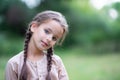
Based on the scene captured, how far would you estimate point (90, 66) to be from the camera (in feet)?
23.7

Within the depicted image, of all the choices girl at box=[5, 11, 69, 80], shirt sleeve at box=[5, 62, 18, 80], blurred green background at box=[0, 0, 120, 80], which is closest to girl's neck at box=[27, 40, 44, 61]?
girl at box=[5, 11, 69, 80]

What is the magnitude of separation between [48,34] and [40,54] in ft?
0.45

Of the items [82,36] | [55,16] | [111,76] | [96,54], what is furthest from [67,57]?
[55,16]

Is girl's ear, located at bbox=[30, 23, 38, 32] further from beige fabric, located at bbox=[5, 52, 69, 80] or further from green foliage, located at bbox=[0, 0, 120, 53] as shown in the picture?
green foliage, located at bbox=[0, 0, 120, 53]

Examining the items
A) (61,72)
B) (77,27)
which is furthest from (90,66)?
(61,72)

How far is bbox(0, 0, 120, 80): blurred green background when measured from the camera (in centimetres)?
838

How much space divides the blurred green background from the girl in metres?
5.37

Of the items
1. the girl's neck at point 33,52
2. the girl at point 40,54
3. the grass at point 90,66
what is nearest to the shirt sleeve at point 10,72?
the girl at point 40,54

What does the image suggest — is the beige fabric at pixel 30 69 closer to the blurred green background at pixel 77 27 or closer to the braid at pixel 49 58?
the braid at pixel 49 58

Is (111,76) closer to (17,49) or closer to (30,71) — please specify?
(17,49)

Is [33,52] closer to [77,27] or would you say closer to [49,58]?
[49,58]

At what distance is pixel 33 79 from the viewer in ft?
7.63

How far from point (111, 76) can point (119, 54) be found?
2273 millimetres

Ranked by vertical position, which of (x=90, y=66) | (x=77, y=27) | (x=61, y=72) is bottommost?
(x=61, y=72)
